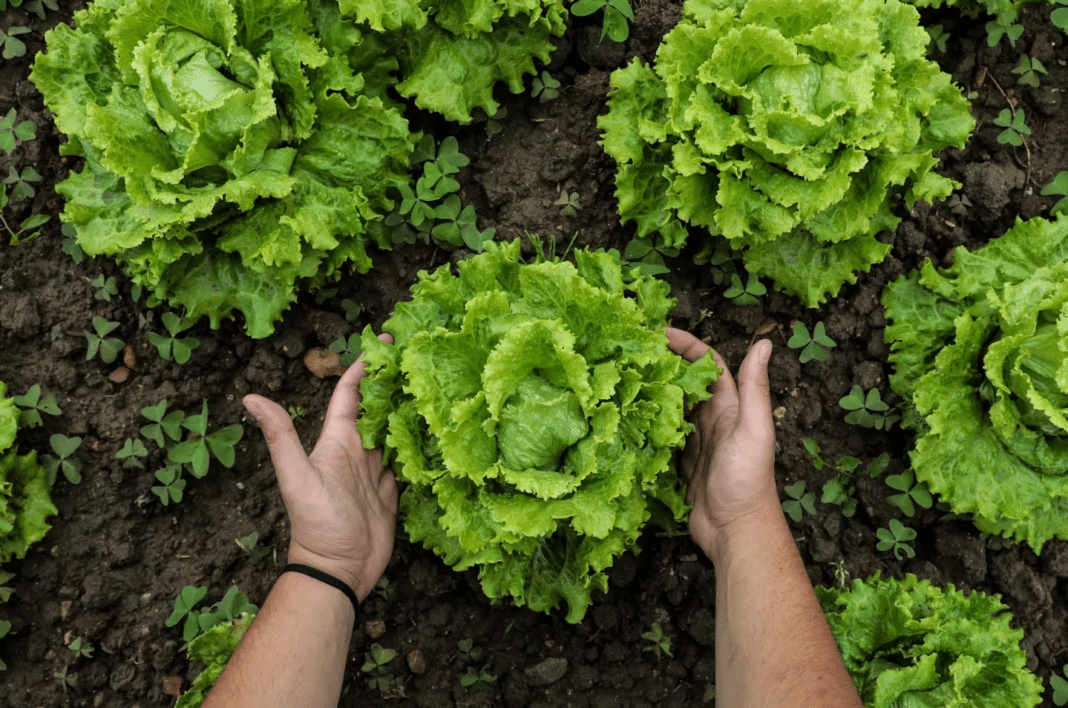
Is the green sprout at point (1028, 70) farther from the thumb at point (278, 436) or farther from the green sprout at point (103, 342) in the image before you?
the green sprout at point (103, 342)

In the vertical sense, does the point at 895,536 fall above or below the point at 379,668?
above

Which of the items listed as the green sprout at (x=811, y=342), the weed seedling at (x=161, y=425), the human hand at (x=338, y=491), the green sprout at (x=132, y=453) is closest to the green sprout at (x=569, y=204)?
the human hand at (x=338, y=491)

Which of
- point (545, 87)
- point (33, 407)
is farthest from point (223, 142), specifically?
point (33, 407)

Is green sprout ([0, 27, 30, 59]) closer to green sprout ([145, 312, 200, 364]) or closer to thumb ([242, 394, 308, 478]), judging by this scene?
green sprout ([145, 312, 200, 364])

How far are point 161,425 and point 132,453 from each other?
0.70ft

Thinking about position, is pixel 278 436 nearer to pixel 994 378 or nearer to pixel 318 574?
pixel 318 574

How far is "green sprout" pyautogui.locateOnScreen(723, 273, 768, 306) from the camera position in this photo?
461 centimetres

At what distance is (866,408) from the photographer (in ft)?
15.3

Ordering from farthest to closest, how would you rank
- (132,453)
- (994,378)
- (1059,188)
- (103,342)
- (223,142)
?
1. (1059,188)
2. (103,342)
3. (132,453)
4. (994,378)
5. (223,142)

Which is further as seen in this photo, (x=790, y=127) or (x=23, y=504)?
(x=23, y=504)

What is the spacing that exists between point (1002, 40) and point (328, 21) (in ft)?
13.6

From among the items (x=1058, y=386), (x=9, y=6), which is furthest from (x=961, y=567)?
(x=9, y=6)

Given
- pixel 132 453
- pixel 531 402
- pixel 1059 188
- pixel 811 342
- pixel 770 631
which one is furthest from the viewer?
pixel 1059 188

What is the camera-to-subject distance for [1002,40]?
5012 millimetres
